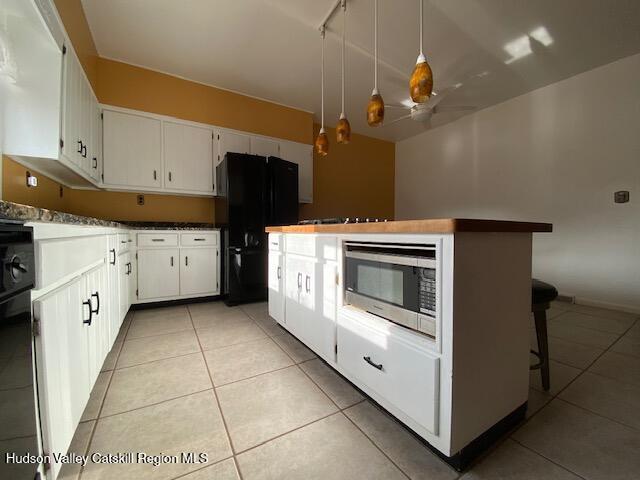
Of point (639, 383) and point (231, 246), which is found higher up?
point (231, 246)

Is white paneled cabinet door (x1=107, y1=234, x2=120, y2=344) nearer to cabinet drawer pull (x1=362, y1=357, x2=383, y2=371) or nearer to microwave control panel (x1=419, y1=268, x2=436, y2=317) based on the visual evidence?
cabinet drawer pull (x1=362, y1=357, x2=383, y2=371)

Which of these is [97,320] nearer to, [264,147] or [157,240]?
[157,240]

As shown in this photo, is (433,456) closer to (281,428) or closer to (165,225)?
(281,428)

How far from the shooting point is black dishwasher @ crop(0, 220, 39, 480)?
54 cm

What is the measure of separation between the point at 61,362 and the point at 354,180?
4755 millimetres

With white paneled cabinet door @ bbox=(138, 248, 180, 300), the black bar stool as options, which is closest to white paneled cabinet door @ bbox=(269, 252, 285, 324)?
white paneled cabinet door @ bbox=(138, 248, 180, 300)

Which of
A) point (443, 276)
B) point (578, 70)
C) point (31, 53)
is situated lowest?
point (443, 276)

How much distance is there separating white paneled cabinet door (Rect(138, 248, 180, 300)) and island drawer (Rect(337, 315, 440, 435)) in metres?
2.31

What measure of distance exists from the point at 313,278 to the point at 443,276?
869 millimetres

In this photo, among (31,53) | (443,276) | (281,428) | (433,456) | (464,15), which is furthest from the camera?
(464,15)

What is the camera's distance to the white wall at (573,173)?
9.00ft

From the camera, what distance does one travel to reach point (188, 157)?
3.13 meters

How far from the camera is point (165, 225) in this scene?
284cm

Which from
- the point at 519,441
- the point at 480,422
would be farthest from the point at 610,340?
the point at 480,422
